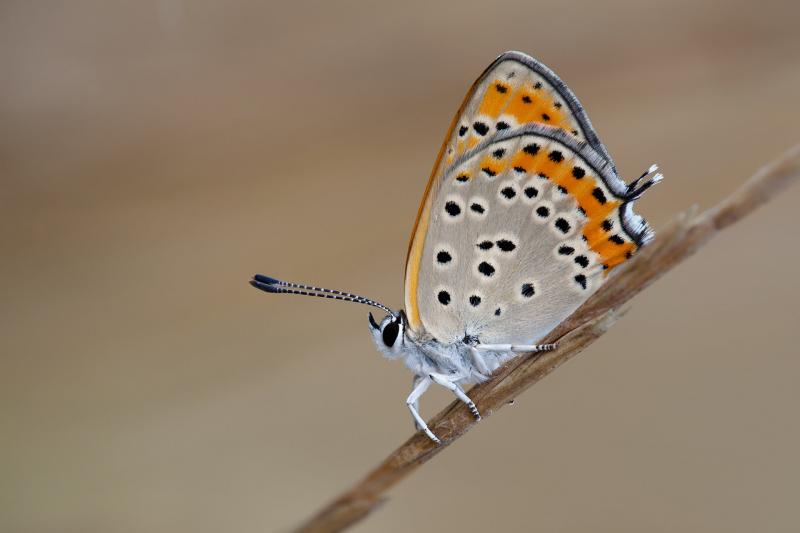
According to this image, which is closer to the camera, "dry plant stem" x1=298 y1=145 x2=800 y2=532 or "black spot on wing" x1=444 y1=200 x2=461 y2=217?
"dry plant stem" x1=298 y1=145 x2=800 y2=532

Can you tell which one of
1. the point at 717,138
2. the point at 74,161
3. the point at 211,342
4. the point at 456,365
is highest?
the point at 74,161

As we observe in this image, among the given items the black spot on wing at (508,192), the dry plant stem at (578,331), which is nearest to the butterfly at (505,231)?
the black spot on wing at (508,192)

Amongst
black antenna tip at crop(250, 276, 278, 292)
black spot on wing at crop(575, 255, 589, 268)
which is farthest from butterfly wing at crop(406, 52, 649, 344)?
black antenna tip at crop(250, 276, 278, 292)

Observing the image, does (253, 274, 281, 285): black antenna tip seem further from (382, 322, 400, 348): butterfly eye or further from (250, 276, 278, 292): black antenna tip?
(382, 322, 400, 348): butterfly eye

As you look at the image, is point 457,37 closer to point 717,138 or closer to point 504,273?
point 717,138

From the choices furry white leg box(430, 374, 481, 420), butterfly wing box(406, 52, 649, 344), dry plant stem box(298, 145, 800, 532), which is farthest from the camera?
butterfly wing box(406, 52, 649, 344)

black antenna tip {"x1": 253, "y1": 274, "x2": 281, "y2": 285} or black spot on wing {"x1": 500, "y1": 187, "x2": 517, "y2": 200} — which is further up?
black antenna tip {"x1": 253, "y1": 274, "x2": 281, "y2": 285}

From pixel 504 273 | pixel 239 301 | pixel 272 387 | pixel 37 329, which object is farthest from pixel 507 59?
pixel 37 329

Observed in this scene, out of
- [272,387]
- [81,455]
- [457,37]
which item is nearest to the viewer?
[81,455]
